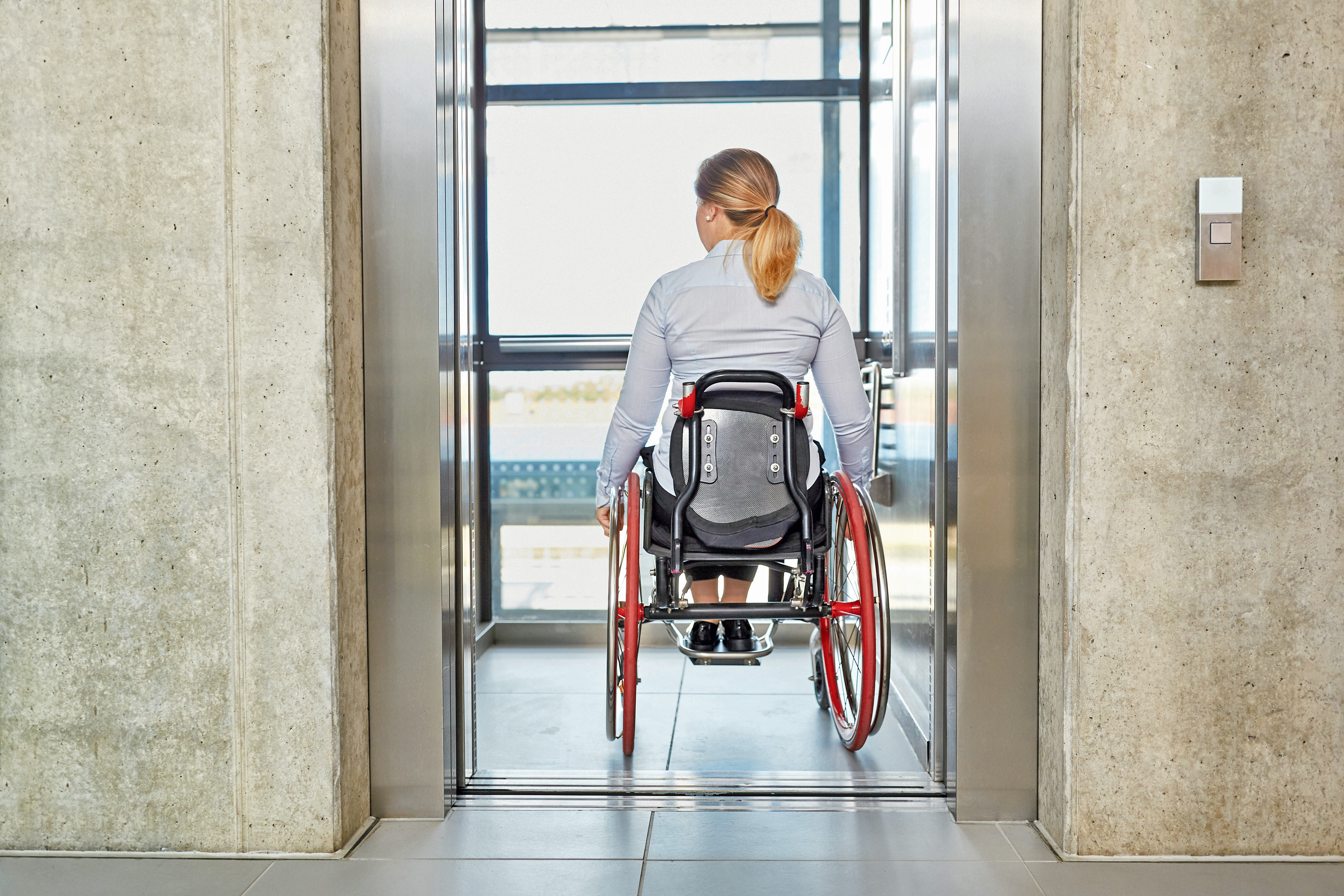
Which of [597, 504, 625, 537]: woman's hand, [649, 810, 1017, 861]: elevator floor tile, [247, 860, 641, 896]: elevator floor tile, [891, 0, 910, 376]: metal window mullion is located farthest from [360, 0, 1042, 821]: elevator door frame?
[891, 0, 910, 376]: metal window mullion

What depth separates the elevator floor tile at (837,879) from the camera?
1.86 metres

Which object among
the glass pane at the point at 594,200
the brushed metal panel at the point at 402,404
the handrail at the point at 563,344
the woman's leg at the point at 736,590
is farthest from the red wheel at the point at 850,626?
the glass pane at the point at 594,200

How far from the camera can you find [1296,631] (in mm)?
1978

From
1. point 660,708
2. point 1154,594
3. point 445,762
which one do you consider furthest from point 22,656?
point 1154,594

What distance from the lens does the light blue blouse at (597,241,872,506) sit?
237 cm

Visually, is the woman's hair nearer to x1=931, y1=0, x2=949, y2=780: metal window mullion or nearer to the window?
x1=931, y1=0, x2=949, y2=780: metal window mullion

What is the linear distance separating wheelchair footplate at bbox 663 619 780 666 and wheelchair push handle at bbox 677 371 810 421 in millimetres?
490

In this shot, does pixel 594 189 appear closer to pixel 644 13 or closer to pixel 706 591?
pixel 644 13

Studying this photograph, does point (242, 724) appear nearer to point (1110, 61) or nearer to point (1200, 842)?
point (1200, 842)

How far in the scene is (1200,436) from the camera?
1.97 m

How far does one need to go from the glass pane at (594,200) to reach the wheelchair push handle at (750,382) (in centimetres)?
167

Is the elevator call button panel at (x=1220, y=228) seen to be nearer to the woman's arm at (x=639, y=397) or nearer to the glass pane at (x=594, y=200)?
the woman's arm at (x=639, y=397)

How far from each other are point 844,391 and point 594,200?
172 centimetres

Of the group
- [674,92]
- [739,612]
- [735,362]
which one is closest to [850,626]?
[739,612]
